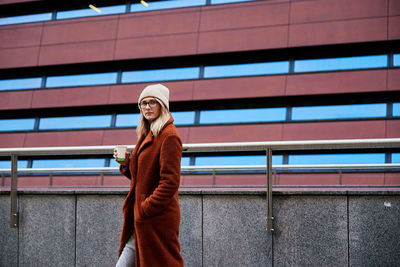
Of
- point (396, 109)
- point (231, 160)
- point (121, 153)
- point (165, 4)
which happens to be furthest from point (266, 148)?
point (165, 4)

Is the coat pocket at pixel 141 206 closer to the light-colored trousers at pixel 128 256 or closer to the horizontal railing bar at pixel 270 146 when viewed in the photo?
the light-colored trousers at pixel 128 256

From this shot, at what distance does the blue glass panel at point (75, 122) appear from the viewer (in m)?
22.8

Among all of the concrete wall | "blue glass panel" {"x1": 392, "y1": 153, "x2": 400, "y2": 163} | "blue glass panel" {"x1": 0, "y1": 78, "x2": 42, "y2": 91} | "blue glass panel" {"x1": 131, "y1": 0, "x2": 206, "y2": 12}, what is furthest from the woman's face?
"blue glass panel" {"x1": 0, "y1": 78, "x2": 42, "y2": 91}

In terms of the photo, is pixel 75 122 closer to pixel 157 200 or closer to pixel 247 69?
pixel 247 69

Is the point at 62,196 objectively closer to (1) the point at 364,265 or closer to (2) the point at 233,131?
(1) the point at 364,265

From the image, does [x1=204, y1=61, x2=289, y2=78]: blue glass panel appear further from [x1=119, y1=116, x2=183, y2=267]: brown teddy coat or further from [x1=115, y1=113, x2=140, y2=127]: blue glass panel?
[x1=119, y1=116, x2=183, y2=267]: brown teddy coat

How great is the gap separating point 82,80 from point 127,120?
364cm

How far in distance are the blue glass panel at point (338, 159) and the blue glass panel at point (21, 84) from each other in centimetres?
1475

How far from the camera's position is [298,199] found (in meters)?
4.63

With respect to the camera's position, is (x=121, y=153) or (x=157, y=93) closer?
(x=157, y=93)

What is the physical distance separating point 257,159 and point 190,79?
547 cm

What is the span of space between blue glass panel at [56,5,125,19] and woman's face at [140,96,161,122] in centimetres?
2134

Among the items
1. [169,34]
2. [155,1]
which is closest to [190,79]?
[169,34]

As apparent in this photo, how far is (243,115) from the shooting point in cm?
2088
